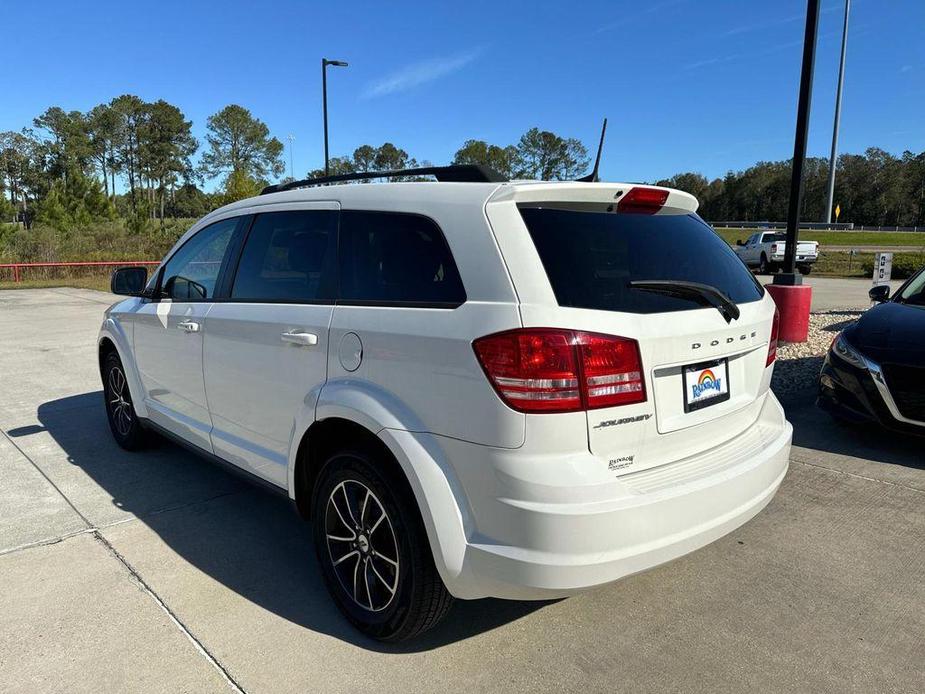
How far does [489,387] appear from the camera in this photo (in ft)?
6.98

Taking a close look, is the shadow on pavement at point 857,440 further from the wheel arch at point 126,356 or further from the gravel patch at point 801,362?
the wheel arch at point 126,356

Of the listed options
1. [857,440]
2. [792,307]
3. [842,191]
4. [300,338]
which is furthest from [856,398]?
[842,191]

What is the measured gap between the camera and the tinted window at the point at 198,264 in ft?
12.4

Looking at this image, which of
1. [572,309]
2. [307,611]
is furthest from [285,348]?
[572,309]

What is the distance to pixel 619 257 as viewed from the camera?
7.89 ft

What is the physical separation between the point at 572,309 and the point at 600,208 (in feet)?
1.83

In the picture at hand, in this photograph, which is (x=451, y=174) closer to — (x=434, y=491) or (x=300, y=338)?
(x=300, y=338)

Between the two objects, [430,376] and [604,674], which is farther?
[604,674]

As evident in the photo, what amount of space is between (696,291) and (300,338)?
1649 millimetres

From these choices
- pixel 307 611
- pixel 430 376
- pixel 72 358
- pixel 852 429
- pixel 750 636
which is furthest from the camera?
pixel 72 358

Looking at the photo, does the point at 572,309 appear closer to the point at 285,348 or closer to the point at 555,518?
the point at 555,518

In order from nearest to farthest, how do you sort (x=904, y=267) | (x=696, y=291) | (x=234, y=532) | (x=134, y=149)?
1. (x=696, y=291)
2. (x=234, y=532)
3. (x=904, y=267)
4. (x=134, y=149)

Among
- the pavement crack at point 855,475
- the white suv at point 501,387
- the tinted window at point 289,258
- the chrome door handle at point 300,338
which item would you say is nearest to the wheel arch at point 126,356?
the tinted window at point 289,258

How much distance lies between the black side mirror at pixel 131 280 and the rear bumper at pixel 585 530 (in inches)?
132
